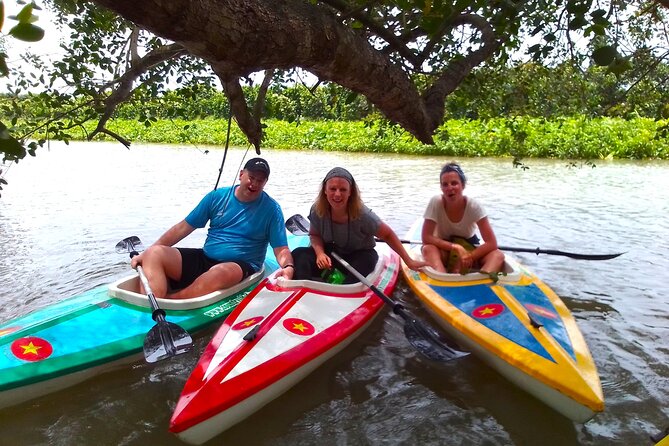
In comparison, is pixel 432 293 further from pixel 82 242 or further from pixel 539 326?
pixel 82 242

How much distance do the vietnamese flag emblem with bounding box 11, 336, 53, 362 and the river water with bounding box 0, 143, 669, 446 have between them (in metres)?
0.27

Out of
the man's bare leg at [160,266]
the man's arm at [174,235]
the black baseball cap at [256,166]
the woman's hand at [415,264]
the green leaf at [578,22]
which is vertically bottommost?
the woman's hand at [415,264]

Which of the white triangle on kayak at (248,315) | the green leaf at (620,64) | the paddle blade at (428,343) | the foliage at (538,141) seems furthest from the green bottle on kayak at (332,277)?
the foliage at (538,141)

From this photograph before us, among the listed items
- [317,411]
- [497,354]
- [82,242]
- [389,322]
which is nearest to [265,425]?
[317,411]

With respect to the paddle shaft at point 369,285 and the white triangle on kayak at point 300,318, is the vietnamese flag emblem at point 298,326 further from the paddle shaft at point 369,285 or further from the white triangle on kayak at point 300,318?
the paddle shaft at point 369,285

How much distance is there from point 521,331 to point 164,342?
6.60ft

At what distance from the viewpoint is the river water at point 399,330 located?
264cm

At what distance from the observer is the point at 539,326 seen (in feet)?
9.82

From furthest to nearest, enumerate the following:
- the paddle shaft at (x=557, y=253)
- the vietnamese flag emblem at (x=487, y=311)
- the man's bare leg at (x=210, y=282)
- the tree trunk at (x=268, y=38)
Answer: the paddle shaft at (x=557, y=253), the man's bare leg at (x=210, y=282), the vietnamese flag emblem at (x=487, y=311), the tree trunk at (x=268, y=38)

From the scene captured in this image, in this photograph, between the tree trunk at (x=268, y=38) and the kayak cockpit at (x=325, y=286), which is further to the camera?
the kayak cockpit at (x=325, y=286)

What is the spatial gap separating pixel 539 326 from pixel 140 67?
2654 mm

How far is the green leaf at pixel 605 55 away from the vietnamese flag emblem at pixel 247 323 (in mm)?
2229

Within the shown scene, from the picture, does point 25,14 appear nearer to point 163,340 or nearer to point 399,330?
point 163,340

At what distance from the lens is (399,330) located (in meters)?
3.89
